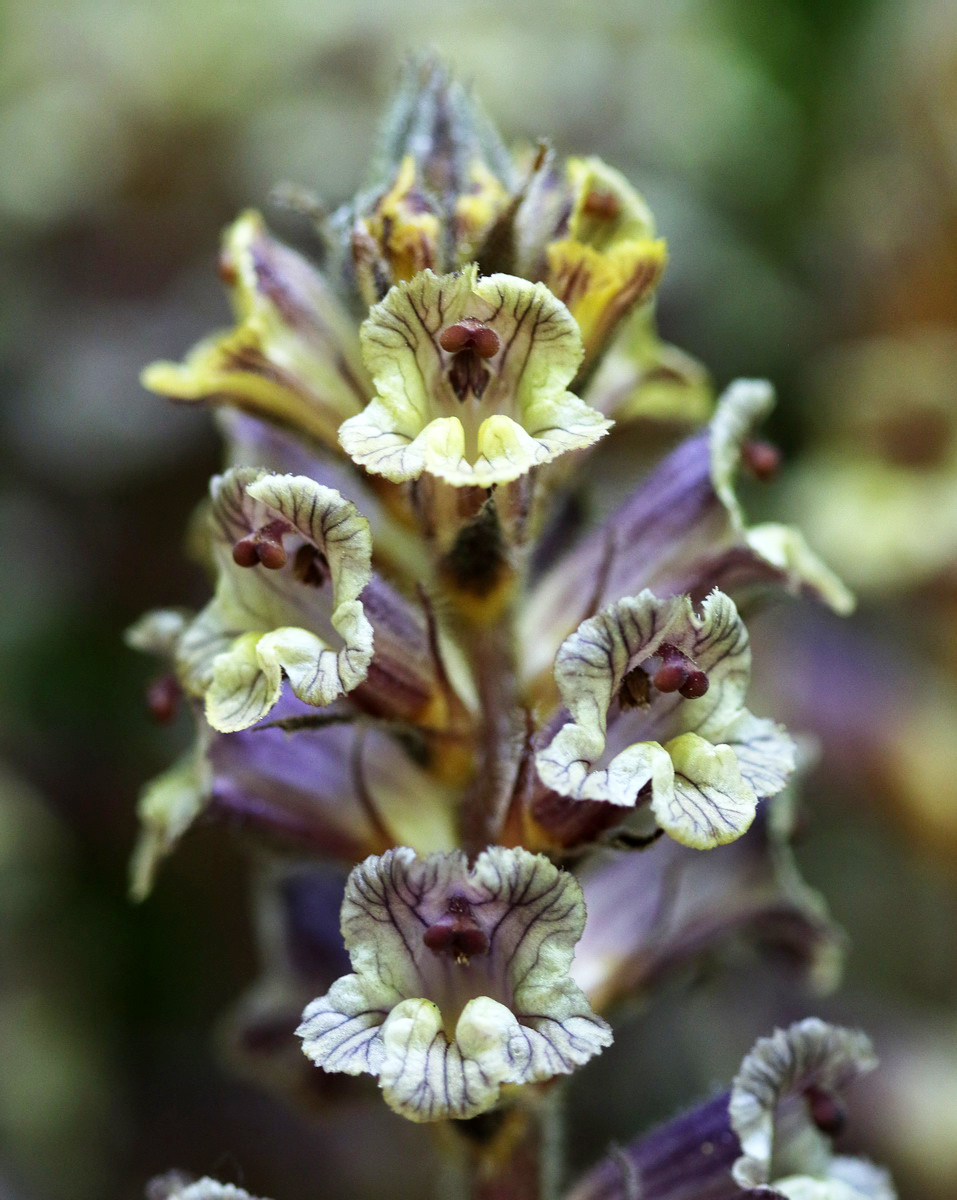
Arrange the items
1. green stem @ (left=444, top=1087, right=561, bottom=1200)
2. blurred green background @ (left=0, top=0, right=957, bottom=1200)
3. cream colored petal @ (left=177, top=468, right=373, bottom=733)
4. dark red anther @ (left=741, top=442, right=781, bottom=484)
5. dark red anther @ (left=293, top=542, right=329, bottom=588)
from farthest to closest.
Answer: blurred green background @ (left=0, top=0, right=957, bottom=1200) → dark red anther @ (left=741, top=442, right=781, bottom=484) → green stem @ (left=444, top=1087, right=561, bottom=1200) → dark red anther @ (left=293, top=542, right=329, bottom=588) → cream colored petal @ (left=177, top=468, right=373, bottom=733)

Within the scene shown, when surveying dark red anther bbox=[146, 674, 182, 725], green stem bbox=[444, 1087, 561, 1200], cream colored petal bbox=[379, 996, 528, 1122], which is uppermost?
cream colored petal bbox=[379, 996, 528, 1122]

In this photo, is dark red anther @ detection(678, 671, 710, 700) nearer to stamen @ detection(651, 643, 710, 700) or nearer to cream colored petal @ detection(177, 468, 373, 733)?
stamen @ detection(651, 643, 710, 700)

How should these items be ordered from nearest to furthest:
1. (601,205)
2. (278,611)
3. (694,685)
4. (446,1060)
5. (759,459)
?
(446,1060)
(694,685)
(278,611)
(601,205)
(759,459)

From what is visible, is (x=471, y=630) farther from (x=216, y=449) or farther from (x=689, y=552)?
(x=216, y=449)

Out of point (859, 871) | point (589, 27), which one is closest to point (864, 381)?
point (859, 871)

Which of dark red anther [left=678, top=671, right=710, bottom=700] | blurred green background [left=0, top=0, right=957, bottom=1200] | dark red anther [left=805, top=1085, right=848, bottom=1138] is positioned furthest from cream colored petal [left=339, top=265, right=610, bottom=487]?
blurred green background [left=0, top=0, right=957, bottom=1200]

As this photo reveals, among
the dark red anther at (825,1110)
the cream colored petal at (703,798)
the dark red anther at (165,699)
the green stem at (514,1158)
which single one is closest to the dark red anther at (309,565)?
the dark red anther at (165,699)

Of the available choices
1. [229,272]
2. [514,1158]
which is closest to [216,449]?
[229,272]
